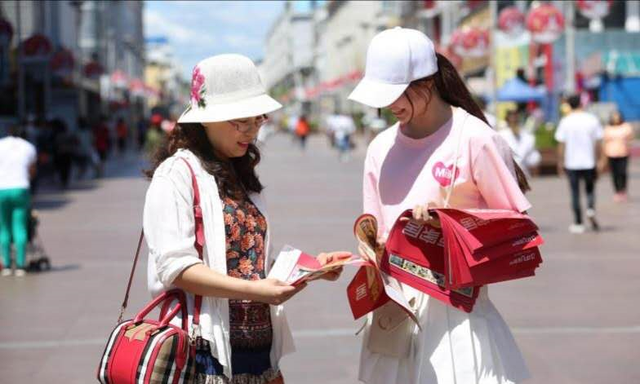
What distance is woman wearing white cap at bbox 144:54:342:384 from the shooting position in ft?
12.2

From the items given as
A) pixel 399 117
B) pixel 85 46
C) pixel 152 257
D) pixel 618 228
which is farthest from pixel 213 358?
pixel 85 46

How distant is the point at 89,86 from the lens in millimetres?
61188

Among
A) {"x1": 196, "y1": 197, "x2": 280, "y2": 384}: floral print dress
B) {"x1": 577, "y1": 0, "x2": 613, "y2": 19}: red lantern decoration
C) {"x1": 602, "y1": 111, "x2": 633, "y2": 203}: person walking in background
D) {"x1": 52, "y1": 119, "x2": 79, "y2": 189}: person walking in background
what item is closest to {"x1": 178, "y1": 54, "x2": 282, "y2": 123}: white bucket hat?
{"x1": 196, "y1": 197, "x2": 280, "y2": 384}: floral print dress

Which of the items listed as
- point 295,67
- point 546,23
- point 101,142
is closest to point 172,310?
point 546,23

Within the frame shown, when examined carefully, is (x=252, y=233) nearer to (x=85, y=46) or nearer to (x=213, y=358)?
(x=213, y=358)

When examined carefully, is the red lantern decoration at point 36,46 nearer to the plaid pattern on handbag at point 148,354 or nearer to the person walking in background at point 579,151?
the person walking in background at point 579,151

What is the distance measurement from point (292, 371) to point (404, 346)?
3808 millimetres

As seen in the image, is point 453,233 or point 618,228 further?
point 618,228

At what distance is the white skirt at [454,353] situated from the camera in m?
4.13

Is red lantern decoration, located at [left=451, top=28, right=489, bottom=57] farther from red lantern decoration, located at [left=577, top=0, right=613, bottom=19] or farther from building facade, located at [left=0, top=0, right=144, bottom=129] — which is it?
red lantern decoration, located at [left=577, top=0, right=613, bottom=19]

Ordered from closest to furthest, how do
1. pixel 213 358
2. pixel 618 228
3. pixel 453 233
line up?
1. pixel 213 358
2. pixel 453 233
3. pixel 618 228

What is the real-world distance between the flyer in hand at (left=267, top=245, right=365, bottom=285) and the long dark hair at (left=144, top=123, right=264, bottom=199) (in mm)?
263

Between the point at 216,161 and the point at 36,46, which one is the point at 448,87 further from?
the point at 36,46

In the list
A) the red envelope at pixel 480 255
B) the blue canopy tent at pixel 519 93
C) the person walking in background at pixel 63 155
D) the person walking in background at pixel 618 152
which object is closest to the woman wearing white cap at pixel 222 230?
the red envelope at pixel 480 255
